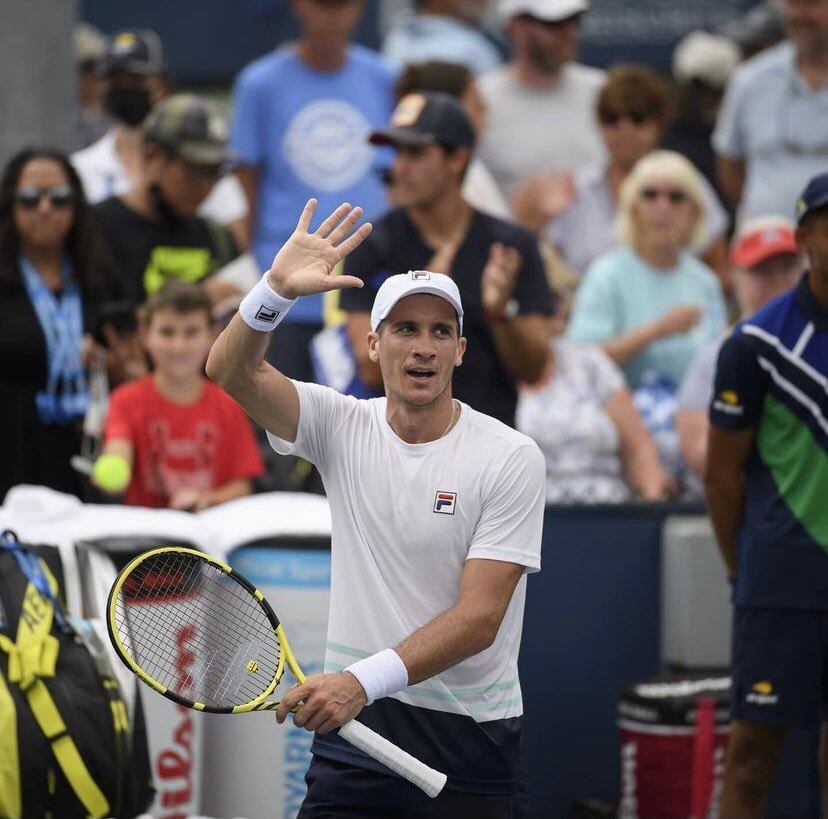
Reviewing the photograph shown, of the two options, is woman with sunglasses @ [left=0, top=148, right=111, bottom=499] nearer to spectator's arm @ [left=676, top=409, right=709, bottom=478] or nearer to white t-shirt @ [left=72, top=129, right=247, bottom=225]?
white t-shirt @ [left=72, top=129, right=247, bottom=225]

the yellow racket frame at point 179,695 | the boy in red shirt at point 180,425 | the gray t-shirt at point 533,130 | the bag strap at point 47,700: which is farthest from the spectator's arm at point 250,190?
the yellow racket frame at point 179,695

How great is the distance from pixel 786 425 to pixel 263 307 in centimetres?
204

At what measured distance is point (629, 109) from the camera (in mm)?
9094

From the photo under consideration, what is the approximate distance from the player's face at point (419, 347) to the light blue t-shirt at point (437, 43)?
569cm

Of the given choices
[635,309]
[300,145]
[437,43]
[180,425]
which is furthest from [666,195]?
[180,425]

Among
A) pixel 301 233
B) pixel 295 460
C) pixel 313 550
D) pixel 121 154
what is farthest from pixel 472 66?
pixel 301 233

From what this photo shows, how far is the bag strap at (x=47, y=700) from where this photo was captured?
209 inches

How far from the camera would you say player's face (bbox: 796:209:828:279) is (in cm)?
557

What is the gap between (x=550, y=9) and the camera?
30.4 feet

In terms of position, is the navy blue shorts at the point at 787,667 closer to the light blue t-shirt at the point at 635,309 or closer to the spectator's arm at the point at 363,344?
the spectator's arm at the point at 363,344

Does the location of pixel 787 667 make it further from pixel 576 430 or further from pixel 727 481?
pixel 576 430

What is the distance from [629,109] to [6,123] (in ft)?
9.56

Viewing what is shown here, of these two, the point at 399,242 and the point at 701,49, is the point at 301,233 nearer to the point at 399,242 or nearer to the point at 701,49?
the point at 399,242

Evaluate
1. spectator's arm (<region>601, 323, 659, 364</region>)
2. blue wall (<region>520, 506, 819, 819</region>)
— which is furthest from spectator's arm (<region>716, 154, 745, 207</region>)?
blue wall (<region>520, 506, 819, 819</region>)
